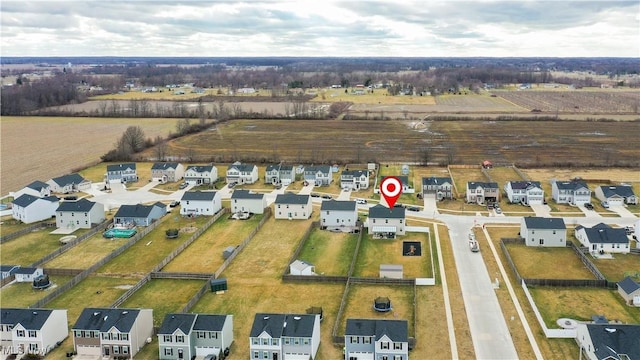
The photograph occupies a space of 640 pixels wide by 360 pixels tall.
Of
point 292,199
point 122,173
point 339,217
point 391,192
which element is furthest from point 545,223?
point 122,173

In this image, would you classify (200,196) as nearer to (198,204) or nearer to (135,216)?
(198,204)

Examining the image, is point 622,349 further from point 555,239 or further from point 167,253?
point 167,253

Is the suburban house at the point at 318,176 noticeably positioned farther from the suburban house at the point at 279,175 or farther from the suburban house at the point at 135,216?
the suburban house at the point at 135,216

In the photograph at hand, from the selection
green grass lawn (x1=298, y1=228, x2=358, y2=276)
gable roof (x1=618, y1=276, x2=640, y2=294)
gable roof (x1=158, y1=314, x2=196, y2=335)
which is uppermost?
gable roof (x1=618, y1=276, x2=640, y2=294)

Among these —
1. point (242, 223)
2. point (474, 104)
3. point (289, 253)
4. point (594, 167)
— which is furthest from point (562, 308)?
point (474, 104)

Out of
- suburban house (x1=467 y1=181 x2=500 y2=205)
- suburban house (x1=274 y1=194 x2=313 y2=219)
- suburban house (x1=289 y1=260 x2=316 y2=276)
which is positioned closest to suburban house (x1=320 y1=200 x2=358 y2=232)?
suburban house (x1=274 y1=194 x2=313 y2=219)

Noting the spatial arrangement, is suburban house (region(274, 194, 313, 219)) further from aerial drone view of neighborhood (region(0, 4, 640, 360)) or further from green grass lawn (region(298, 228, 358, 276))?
green grass lawn (region(298, 228, 358, 276))
